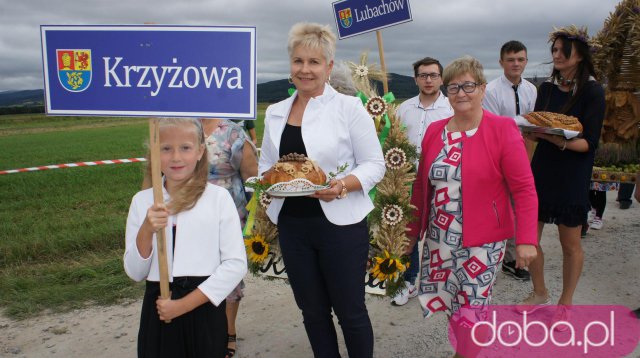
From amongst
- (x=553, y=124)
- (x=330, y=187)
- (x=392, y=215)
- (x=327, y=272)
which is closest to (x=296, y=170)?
(x=330, y=187)

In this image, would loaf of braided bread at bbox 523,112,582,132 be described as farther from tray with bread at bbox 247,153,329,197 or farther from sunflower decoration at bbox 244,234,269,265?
sunflower decoration at bbox 244,234,269,265

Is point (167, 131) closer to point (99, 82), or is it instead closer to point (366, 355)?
point (99, 82)

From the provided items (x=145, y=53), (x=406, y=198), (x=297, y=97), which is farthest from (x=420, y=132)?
(x=145, y=53)

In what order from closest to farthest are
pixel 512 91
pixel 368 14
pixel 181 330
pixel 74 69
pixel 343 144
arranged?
pixel 74 69 → pixel 181 330 → pixel 343 144 → pixel 368 14 → pixel 512 91

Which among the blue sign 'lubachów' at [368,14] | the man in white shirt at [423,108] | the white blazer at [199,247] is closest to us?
the white blazer at [199,247]

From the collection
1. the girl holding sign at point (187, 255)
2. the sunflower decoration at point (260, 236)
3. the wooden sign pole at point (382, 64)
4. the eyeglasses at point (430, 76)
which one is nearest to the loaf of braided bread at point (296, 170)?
the girl holding sign at point (187, 255)

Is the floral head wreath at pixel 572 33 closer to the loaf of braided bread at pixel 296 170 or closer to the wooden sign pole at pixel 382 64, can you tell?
the wooden sign pole at pixel 382 64

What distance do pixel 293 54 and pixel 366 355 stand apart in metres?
1.80

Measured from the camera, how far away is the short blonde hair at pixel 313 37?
8.76 ft

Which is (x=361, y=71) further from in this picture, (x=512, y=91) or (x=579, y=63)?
(x=512, y=91)

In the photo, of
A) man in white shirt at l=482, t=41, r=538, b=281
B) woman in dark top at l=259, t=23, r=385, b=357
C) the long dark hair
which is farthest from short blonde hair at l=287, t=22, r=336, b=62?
man in white shirt at l=482, t=41, r=538, b=281

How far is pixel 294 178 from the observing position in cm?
260

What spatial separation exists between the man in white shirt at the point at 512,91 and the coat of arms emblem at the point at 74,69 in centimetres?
409

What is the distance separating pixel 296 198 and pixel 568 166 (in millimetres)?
2251
